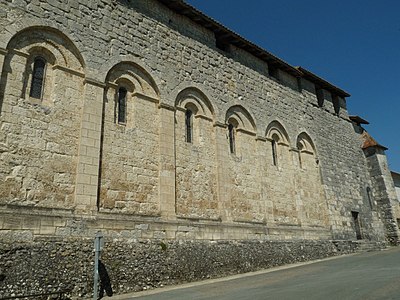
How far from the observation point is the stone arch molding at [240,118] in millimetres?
13022

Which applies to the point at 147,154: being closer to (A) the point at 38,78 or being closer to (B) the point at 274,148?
(A) the point at 38,78

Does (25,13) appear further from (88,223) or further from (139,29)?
(88,223)

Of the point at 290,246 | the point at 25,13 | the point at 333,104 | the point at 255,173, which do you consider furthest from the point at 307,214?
the point at 25,13

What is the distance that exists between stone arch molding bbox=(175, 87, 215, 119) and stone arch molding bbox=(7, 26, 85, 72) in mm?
3379

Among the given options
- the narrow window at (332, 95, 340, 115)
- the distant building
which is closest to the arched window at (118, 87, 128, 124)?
the narrow window at (332, 95, 340, 115)

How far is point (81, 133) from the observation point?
28.3ft

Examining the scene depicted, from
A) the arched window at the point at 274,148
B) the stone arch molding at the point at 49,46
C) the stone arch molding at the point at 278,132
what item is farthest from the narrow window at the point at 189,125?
the arched window at the point at 274,148

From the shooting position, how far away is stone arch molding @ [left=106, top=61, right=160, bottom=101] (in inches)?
388

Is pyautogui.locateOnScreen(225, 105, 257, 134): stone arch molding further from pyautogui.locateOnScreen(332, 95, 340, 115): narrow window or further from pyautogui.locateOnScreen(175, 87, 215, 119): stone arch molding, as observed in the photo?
pyautogui.locateOnScreen(332, 95, 340, 115): narrow window

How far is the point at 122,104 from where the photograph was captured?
32.6 ft

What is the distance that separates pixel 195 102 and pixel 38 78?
16.6ft

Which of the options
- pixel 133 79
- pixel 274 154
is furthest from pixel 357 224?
pixel 133 79

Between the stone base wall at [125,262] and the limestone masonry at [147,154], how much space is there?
0.03 meters

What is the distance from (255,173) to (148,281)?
5965mm
